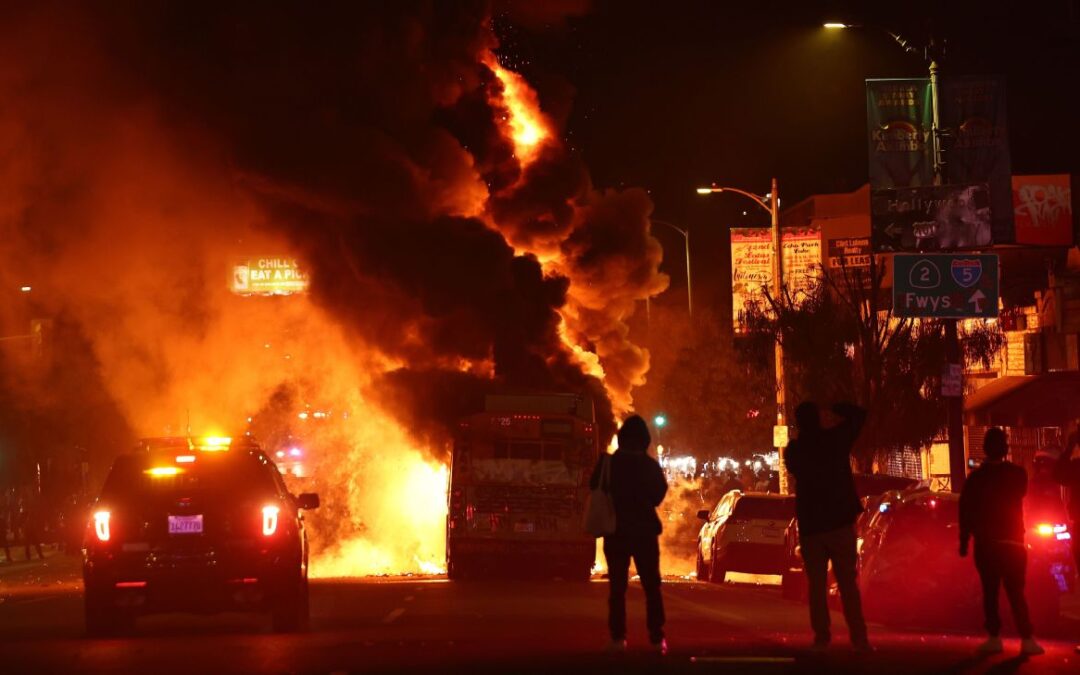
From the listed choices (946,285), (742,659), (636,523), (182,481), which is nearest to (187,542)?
(182,481)

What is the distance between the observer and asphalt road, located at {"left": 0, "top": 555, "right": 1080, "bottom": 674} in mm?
11727

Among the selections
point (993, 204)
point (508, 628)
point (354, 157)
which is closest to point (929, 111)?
point (993, 204)

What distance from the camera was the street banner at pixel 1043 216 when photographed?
4459cm

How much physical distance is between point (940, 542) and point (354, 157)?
21.0m

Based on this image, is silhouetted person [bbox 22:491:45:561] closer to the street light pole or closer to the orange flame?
the orange flame

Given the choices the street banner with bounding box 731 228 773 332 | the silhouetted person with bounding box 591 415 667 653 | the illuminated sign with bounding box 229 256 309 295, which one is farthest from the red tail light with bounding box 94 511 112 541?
the illuminated sign with bounding box 229 256 309 295

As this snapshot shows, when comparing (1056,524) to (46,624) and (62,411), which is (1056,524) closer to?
(46,624)

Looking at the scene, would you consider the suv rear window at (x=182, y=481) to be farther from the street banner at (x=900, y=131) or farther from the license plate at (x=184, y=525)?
the street banner at (x=900, y=131)

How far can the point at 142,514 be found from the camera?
50.4 feet

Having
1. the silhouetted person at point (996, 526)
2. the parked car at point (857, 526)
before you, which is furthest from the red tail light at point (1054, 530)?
the silhouetted person at point (996, 526)

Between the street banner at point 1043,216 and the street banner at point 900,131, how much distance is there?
881 inches

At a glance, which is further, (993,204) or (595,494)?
(993,204)

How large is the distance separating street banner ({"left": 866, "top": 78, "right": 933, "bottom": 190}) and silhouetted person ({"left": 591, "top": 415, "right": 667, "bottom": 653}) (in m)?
11.7

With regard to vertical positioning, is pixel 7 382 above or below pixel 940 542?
above
